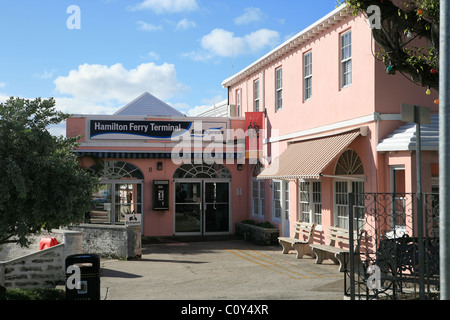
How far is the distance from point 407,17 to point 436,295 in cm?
461

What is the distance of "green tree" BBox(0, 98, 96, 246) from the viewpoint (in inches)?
356

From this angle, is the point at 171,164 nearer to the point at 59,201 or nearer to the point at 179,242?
the point at 179,242

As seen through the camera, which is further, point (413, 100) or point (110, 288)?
point (413, 100)

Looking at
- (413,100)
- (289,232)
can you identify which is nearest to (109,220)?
(289,232)

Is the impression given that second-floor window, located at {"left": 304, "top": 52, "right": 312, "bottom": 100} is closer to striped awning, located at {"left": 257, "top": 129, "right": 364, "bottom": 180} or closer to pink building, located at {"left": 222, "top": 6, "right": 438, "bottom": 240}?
pink building, located at {"left": 222, "top": 6, "right": 438, "bottom": 240}

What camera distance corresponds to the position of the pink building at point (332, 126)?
12680mm

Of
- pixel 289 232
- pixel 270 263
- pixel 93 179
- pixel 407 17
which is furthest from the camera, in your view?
pixel 289 232

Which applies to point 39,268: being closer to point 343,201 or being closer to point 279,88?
point 343,201

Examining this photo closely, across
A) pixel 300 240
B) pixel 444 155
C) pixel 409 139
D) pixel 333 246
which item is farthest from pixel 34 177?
pixel 300 240

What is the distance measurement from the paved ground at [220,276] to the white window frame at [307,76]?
5117 millimetres

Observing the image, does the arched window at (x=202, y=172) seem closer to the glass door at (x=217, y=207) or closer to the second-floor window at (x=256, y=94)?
the glass door at (x=217, y=207)

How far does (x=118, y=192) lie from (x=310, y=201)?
26.8 ft

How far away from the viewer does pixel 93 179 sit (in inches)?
391

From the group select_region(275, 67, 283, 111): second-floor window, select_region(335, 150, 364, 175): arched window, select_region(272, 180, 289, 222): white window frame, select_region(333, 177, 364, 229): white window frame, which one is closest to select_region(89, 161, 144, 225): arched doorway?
select_region(272, 180, 289, 222): white window frame
